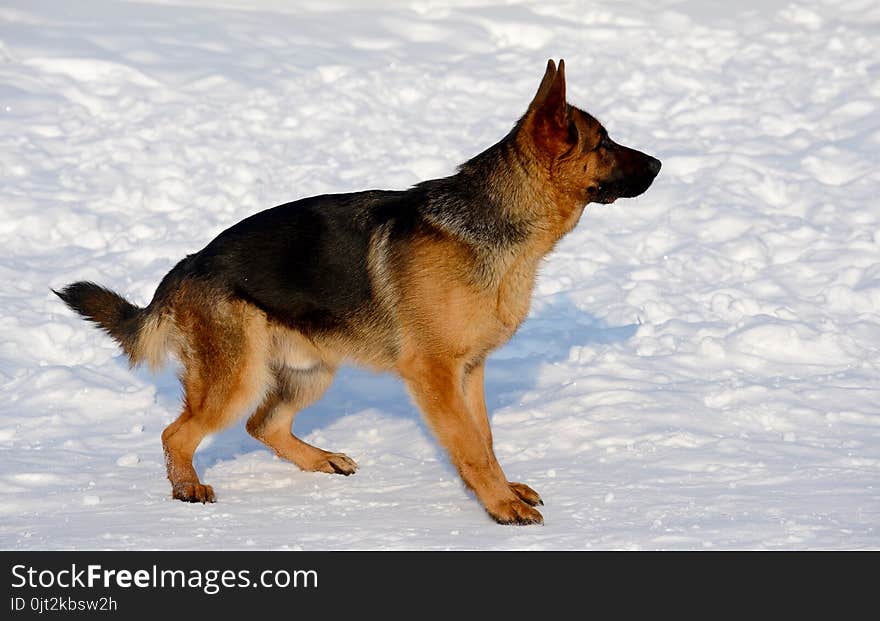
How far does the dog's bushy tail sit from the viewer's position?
20.5ft

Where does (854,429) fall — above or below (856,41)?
below

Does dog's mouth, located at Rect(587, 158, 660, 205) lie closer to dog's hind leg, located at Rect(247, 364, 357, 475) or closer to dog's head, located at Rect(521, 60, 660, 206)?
dog's head, located at Rect(521, 60, 660, 206)

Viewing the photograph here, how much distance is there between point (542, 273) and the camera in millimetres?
9383

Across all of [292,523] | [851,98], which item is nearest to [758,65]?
[851,98]

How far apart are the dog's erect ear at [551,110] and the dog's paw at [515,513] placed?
5.82 ft

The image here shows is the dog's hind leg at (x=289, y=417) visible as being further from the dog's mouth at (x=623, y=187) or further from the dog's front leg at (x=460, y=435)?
the dog's mouth at (x=623, y=187)

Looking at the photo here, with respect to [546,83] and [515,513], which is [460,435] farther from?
[546,83]

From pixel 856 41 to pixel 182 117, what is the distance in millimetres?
8072

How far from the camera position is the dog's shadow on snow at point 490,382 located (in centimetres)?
711

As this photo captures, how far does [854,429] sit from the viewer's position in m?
6.57

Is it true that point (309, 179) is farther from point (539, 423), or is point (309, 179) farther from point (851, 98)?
point (851, 98)

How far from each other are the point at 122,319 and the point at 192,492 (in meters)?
1.11

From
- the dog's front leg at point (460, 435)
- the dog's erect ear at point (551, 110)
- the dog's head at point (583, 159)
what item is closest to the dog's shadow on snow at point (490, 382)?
the dog's front leg at point (460, 435)

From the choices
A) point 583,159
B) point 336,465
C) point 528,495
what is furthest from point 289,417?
point 583,159
